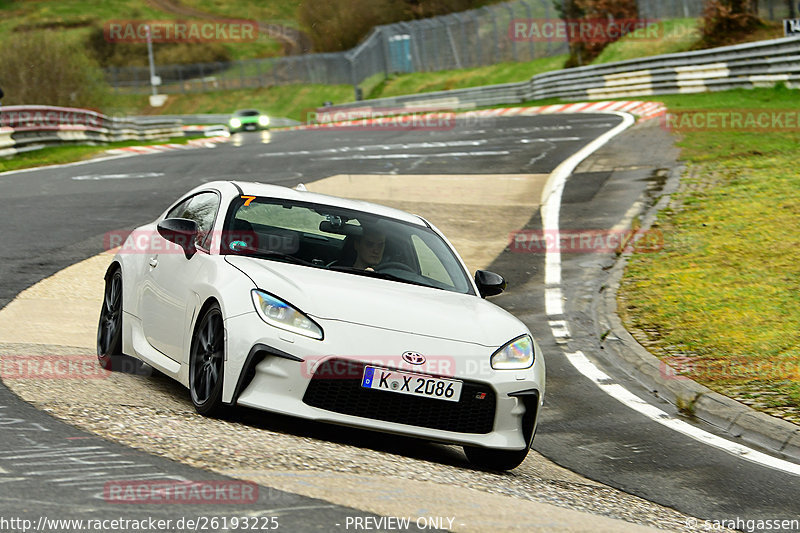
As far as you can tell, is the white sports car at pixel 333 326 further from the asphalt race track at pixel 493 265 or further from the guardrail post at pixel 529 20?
the guardrail post at pixel 529 20

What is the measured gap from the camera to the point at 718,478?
22.4 feet

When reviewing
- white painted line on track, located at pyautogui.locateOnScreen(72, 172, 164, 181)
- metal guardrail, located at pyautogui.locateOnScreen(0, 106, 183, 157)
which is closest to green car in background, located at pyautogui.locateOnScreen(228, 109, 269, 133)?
metal guardrail, located at pyautogui.locateOnScreen(0, 106, 183, 157)

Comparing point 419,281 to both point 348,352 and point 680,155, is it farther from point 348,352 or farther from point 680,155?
point 680,155

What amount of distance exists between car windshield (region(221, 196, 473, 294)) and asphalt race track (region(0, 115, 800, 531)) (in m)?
1.36

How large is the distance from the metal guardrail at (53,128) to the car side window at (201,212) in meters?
19.4

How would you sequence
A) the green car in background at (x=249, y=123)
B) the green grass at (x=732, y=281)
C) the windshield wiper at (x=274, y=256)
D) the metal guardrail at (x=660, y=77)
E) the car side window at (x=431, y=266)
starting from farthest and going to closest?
the green car in background at (x=249, y=123) → the metal guardrail at (x=660, y=77) → the green grass at (x=732, y=281) → the car side window at (x=431, y=266) → the windshield wiper at (x=274, y=256)

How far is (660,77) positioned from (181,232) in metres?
31.2

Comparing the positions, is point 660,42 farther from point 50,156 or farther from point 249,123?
point 50,156

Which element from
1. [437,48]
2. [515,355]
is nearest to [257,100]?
[437,48]

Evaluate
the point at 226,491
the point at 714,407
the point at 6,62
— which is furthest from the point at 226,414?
the point at 6,62

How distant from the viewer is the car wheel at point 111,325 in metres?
8.13

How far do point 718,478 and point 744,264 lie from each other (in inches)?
257

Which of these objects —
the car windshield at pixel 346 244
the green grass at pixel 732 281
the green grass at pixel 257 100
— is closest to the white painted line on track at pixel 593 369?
the green grass at pixel 732 281

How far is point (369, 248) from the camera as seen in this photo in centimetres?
762
